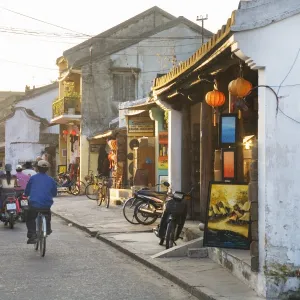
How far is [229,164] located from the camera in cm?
1092

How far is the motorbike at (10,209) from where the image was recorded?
1670 cm

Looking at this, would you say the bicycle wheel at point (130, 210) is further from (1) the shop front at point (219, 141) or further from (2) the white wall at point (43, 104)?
(2) the white wall at point (43, 104)

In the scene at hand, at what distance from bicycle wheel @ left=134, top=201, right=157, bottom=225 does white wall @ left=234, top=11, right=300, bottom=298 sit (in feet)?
28.8

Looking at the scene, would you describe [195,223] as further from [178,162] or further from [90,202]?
[90,202]

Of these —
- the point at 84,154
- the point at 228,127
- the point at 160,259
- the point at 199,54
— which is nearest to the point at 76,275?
the point at 160,259

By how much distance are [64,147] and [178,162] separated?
2762 cm

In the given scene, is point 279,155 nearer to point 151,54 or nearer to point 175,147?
point 175,147

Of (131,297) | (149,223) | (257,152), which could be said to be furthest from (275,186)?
(149,223)

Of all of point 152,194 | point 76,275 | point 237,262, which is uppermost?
point 152,194

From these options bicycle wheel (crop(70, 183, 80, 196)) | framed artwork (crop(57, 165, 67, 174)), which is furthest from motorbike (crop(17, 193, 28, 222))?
framed artwork (crop(57, 165, 67, 174))

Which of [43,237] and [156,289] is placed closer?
[156,289]

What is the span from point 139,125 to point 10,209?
7951mm

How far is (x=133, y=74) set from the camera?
3438 cm

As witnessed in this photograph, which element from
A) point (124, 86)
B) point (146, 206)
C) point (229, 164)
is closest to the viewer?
point (229, 164)
